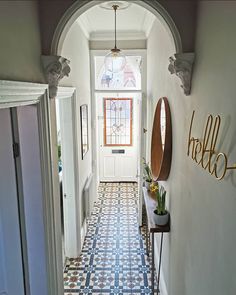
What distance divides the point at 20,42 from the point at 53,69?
0.35 meters

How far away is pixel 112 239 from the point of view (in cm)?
388

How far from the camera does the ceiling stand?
3221 millimetres

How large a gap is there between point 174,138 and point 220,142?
41.9 inches

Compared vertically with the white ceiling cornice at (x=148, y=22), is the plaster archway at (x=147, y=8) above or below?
below

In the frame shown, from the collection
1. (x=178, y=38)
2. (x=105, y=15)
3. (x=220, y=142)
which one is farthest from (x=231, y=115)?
(x=105, y=15)

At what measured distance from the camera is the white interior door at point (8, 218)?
1693mm

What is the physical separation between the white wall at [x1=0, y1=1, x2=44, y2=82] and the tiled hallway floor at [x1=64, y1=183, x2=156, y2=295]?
2.31 metres

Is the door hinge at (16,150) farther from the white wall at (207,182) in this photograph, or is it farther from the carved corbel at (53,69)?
the white wall at (207,182)

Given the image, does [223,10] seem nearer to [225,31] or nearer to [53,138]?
[225,31]

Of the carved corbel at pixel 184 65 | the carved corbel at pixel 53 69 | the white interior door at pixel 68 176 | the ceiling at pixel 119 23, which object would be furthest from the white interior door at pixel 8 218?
the ceiling at pixel 119 23

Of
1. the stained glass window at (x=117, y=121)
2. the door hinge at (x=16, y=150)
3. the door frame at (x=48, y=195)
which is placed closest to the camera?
the door frame at (x=48, y=195)

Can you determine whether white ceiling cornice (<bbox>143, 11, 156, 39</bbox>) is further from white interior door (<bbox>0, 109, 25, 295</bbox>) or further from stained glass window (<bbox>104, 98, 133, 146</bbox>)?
white interior door (<bbox>0, 109, 25, 295</bbox>)

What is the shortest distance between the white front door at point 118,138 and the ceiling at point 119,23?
1941 mm

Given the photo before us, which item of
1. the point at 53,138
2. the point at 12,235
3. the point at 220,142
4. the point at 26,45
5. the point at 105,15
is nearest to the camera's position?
the point at 220,142
